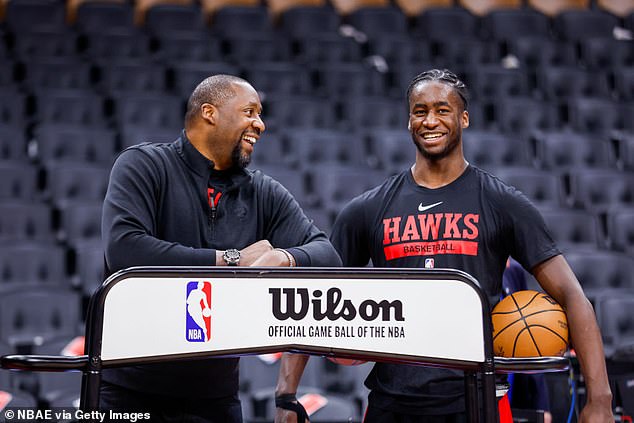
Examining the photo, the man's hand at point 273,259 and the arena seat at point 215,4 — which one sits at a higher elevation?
the arena seat at point 215,4

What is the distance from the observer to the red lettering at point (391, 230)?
9.07 ft

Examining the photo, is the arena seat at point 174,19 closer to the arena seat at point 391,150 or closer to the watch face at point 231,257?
the arena seat at point 391,150

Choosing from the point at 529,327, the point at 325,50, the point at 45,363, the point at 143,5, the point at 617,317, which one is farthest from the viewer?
the point at 143,5

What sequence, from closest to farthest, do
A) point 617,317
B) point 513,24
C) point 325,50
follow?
point 617,317, point 325,50, point 513,24

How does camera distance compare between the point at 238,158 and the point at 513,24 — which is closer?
the point at 238,158

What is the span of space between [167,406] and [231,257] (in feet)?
1.67

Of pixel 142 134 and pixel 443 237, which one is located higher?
pixel 142 134

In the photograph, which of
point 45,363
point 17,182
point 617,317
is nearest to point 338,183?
point 617,317

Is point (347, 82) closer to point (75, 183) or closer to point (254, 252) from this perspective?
point (75, 183)

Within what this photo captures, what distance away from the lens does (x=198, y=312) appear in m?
1.98

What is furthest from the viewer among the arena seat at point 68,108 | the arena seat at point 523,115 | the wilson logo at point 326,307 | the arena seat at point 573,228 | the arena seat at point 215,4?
the arena seat at point 215,4

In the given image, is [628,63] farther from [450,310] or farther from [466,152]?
[450,310]

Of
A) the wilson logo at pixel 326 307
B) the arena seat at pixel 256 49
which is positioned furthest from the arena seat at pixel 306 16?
the wilson logo at pixel 326 307

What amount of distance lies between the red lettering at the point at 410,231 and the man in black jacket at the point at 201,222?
0.25 metres
